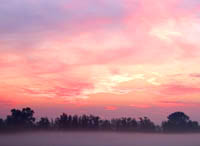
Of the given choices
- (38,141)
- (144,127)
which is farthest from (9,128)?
(144,127)

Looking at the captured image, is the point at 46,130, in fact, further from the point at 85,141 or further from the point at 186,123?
the point at 186,123

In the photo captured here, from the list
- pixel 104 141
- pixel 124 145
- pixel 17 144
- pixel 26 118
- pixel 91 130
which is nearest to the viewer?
pixel 17 144

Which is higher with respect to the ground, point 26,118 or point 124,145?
point 26,118

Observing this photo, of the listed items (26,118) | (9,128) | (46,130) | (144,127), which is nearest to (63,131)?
(46,130)

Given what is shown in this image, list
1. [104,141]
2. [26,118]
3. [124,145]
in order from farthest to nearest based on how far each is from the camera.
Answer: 1. [26,118]
2. [104,141]
3. [124,145]

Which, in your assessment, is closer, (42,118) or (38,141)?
(38,141)

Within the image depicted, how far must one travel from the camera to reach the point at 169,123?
201 ft

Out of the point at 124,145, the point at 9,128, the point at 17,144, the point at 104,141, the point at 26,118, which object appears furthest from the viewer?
the point at 26,118

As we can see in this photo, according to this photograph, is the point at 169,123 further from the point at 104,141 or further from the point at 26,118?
the point at 26,118

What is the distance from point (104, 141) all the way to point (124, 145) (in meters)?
5.50

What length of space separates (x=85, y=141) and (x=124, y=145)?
858 cm

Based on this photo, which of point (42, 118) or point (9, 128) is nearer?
point (9, 128)

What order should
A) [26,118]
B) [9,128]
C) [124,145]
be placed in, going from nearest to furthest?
[124,145]
[9,128]
[26,118]

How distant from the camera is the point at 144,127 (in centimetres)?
6250
